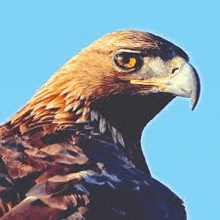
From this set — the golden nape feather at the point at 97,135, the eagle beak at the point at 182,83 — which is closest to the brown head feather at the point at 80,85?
the golden nape feather at the point at 97,135

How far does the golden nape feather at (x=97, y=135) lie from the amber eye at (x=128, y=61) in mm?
12

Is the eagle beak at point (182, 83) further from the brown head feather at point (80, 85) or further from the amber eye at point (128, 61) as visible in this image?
the brown head feather at point (80, 85)

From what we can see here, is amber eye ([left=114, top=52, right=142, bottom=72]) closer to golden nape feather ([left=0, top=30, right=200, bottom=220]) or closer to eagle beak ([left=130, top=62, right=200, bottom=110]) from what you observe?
golden nape feather ([left=0, top=30, right=200, bottom=220])

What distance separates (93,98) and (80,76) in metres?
0.23

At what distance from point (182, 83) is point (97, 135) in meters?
0.88

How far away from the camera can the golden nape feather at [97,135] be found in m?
10.9

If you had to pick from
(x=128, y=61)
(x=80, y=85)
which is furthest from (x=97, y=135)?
(x=128, y=61)

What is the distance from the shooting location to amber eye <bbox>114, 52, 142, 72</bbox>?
13109mm

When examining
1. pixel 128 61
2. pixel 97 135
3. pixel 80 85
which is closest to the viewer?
pixel 97 135

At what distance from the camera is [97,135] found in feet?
42.2

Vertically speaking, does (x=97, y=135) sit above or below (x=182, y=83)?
below

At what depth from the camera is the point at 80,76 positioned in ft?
43.7

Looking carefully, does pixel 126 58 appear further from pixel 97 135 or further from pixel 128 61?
pixel 97 135

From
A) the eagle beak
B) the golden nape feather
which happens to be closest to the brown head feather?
the golden nape feather
